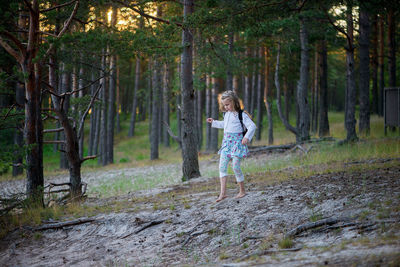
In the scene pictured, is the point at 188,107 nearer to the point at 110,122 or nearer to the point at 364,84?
the point at 364,84

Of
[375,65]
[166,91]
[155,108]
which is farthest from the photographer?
[375,65]

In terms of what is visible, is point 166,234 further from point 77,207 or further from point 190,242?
point 77,207

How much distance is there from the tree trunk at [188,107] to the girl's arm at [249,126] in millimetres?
4520

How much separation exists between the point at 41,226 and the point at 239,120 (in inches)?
176

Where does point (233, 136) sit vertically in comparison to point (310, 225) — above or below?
above

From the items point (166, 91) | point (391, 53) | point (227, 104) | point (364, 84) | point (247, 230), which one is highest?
point (391, 53)

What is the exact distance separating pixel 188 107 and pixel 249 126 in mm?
4813

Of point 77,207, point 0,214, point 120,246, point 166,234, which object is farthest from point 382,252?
point 0,214

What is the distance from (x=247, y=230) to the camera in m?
5.73

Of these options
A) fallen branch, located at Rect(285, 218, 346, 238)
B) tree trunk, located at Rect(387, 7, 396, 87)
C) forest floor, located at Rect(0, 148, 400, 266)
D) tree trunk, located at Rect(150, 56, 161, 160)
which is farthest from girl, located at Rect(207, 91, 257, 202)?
tree trunk, located at Rect(387, 7, 396, 87)

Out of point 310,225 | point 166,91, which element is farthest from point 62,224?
point 166,91

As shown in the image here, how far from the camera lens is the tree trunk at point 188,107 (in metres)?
11.5

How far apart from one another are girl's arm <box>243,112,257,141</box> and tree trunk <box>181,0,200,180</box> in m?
4.52

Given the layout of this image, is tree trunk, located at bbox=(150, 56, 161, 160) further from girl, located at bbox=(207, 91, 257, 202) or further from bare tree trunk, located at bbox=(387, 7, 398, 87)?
girl, located at bbox=(207, 91, 257, 202)
